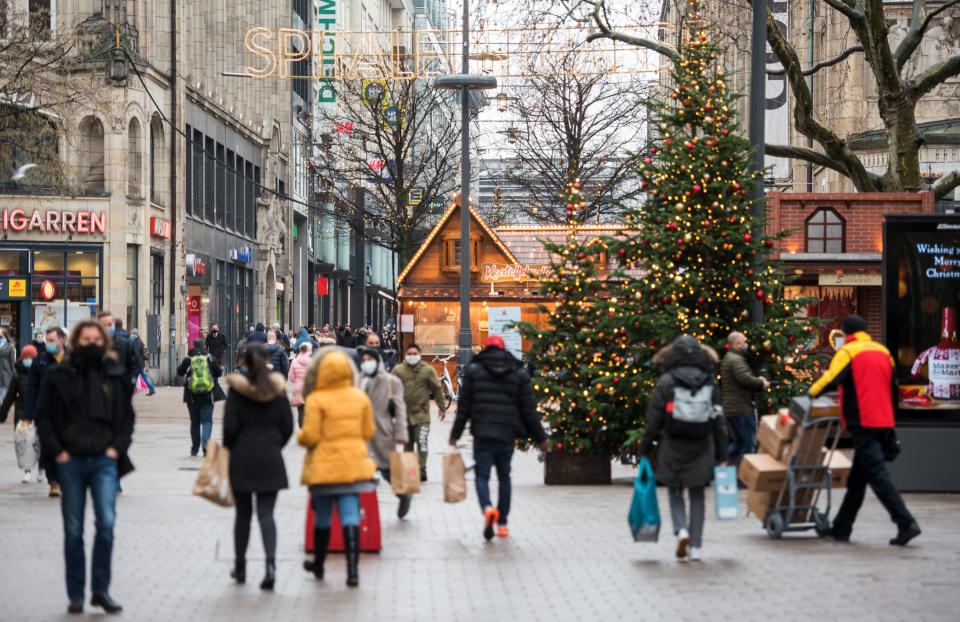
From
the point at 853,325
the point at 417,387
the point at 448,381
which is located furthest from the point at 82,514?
the point at 448,381

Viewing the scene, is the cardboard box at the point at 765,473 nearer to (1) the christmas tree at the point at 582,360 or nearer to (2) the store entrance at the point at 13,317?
(1) the christmas tree at the point at 582,360

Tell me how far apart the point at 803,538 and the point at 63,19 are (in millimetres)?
34778

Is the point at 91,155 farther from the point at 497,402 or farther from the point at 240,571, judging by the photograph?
the point at 240,571

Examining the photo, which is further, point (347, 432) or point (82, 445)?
point (347, 432)

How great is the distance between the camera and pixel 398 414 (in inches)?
550

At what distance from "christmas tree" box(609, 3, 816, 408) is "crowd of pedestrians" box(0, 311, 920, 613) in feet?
15.5

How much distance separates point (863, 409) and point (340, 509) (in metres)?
4.56

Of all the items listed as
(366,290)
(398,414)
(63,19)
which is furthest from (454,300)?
(366,290)

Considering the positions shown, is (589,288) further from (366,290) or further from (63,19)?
(366,290)

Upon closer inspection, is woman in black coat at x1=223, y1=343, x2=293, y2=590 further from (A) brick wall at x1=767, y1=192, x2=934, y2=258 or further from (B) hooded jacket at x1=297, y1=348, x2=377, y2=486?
(A) brick wall at x1=767, y1=192, x2=934, y2=258

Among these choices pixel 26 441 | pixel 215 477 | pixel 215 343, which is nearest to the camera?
pixel 215 477

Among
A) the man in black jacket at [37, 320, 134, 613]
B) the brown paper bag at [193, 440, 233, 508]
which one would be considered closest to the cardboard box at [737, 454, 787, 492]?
the brown paper bag at [193, 440, 233, 508]

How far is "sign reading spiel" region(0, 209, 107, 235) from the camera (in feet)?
139

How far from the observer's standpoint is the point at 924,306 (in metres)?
16.8
